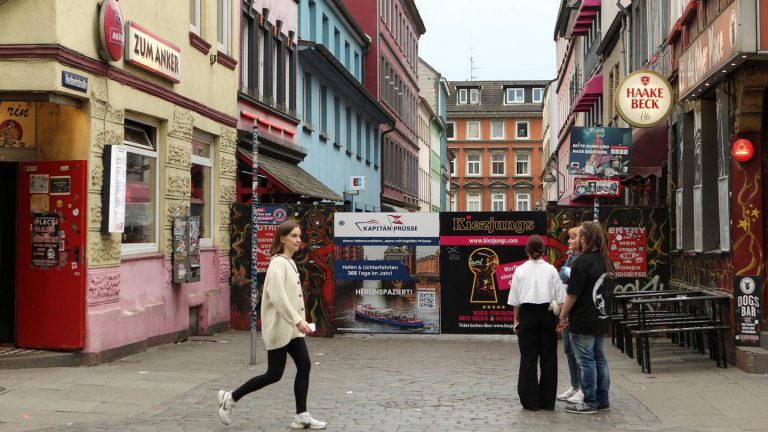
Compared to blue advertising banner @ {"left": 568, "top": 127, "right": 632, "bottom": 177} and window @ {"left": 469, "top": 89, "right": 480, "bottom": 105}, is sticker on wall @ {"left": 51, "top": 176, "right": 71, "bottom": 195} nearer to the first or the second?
blue advertising banner @ {"left": 568, "top": 127, "right": 632, "bottom": 177}

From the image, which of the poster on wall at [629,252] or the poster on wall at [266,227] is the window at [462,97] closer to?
the poster on wall at [266,227]

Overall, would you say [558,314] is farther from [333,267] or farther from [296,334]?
[333,267]

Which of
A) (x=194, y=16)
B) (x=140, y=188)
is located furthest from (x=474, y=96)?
(x=140, y=188)

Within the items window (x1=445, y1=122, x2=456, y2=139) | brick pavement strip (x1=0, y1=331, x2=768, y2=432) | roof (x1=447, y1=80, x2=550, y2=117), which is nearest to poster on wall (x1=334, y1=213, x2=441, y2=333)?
brick pavement strip (x1=0, y1=331, x2=768, y2=432)

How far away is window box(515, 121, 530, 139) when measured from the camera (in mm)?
102938

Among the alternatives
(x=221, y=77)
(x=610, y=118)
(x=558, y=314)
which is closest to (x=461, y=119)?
(x=610, y=118)

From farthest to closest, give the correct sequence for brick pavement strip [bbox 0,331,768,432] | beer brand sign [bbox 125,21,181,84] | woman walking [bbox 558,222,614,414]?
beer brand sign [bbox 125,21,181,84], woman walking [bbox 558,222,614,414], brick pavement strip [bbox 0,331,768,432]

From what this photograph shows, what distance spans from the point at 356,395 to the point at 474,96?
311 feet

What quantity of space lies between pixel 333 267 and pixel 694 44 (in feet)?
22.0

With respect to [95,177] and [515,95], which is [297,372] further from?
[515,95]

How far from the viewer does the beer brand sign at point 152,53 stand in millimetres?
13766

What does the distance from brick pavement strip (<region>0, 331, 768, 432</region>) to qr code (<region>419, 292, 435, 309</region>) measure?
76.8 inches

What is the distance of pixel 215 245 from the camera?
1786 centimetres

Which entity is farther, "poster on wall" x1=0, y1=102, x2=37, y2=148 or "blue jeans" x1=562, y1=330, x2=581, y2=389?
"poster on wall" x1=0, y1=102, x2=37, y2=148
